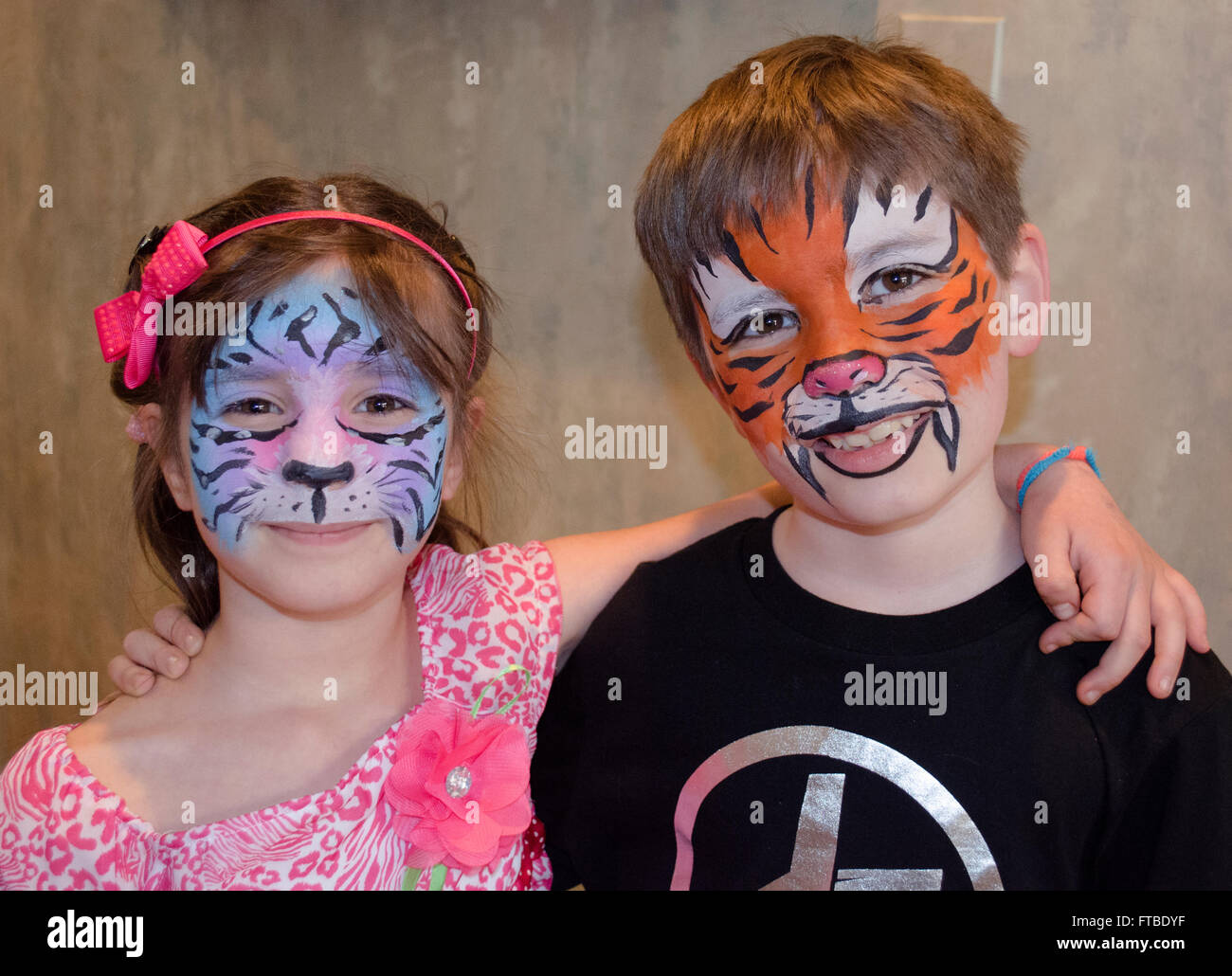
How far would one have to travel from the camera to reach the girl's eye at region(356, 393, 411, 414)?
0.97m

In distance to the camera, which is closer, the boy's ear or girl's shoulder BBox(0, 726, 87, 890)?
girl's shoulder BBox(0, 726, 87, 890)

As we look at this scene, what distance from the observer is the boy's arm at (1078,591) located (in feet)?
3.07

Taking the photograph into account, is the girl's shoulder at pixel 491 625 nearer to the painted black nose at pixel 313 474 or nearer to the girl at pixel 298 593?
the girl at pixel 298 593

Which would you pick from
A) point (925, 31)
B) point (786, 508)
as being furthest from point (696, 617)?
point (925, 31)

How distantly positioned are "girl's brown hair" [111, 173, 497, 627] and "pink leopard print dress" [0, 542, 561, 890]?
189 millimetres

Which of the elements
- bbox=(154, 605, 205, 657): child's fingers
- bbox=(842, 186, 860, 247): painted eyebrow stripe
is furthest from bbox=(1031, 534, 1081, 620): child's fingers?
bbox=(154, 605, 205, 657): child's fingers

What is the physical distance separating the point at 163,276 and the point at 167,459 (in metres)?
0.17

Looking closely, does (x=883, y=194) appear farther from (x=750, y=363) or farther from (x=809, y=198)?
(x=750, y=363)

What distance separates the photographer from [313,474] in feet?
3.08

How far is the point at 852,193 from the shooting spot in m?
0.94

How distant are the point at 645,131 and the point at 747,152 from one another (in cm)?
38

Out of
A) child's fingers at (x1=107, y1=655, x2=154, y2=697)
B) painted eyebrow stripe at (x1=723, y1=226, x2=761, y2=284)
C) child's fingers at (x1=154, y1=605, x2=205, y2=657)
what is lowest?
child's fingers at (x1=107, y1=655, x2=154, y2=697)

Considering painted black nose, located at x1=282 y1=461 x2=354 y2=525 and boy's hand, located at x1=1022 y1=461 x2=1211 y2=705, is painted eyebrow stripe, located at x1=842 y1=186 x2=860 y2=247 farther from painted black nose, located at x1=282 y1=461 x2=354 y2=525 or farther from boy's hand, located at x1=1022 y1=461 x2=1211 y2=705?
painted black nose, located at x1=282 y1=461 x2=354 y2=525

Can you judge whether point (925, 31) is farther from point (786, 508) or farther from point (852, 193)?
point (786, 508)
